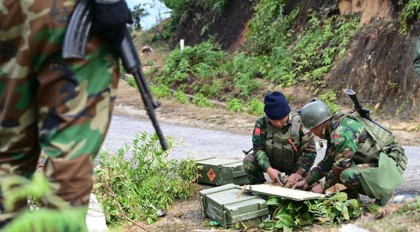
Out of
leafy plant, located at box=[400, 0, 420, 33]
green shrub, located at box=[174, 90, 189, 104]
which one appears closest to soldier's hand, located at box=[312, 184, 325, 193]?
leafy plant, located at box=[400, 0, 420, 33]

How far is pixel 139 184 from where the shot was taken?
19.1ft

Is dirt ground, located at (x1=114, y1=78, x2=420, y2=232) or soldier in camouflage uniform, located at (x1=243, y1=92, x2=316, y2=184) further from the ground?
soldier in camouflage uniform, located at (x1=243, y1=92, x2=316, y2=184)

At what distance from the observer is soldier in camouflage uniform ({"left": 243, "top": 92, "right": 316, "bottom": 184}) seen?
17.9 feet

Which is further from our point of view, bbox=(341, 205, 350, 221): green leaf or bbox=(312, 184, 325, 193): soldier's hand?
bbox=(312, 184, 325, 193): soldier's hand

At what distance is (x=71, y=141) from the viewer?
7.13 ft

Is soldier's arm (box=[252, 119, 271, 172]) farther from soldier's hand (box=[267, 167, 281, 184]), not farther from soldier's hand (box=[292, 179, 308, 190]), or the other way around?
soldier's hand (box=[292, 179, 308, 190])

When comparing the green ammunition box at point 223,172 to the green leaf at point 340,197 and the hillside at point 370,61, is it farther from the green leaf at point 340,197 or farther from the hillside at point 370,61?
the hillside at point 370,61

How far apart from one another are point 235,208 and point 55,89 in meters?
2.89

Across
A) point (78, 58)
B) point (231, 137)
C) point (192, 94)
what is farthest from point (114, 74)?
point (192, 94)

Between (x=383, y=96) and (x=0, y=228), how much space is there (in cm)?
1035

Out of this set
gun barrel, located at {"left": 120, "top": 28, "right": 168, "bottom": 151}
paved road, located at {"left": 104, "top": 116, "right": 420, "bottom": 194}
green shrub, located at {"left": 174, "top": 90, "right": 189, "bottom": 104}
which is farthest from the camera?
green shrub, located at {"left": 174, "top": 90, "right": 189, "bottom": 104}

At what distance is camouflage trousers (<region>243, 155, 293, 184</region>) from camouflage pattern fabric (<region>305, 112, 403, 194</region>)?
34.9 inches

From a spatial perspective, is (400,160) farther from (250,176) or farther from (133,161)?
(133,161)

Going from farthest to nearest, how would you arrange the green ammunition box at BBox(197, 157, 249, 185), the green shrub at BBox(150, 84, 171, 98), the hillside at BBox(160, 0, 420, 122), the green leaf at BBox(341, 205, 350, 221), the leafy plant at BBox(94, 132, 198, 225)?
1. the green shrub at BBox(150, 84, 171, 98)
2. the hillside at BBox(160, 0, 420, 122)
3. the green ammunition box at BBox(197, 157, 249, 185)
4. the leafy plant at BBox(94, 132, 198, 225)
5. the green leaf at BBox(341, 205, 350, 221)
